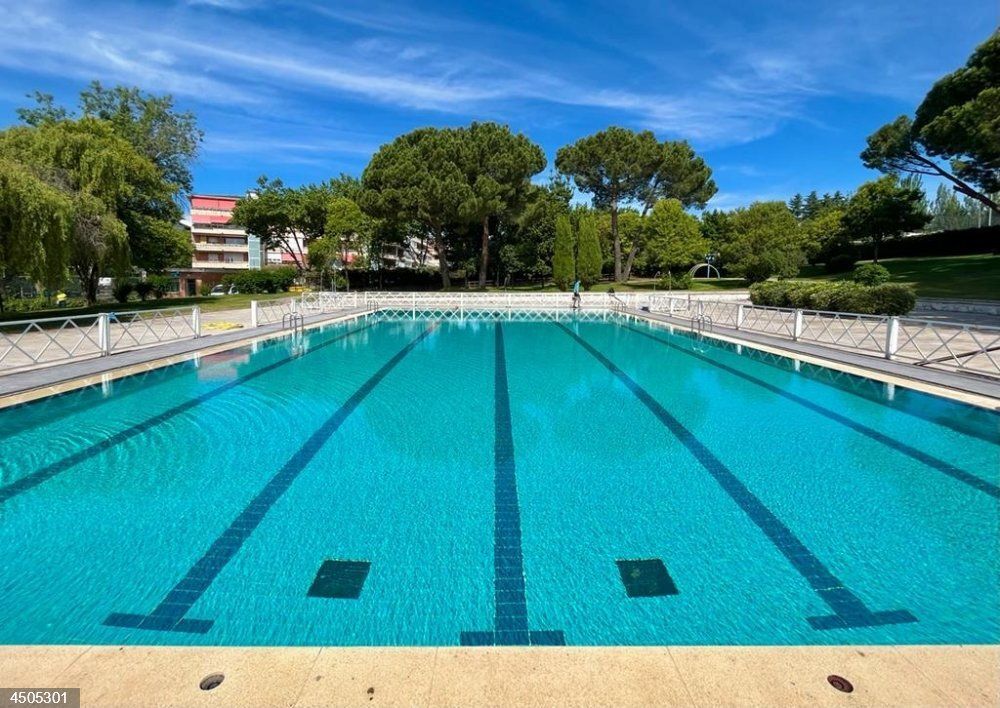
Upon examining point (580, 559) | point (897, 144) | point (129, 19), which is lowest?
point (580, 559)

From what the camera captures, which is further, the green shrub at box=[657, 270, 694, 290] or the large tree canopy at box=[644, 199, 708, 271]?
the large tree canopy at box=[644, 199, 708, 271]

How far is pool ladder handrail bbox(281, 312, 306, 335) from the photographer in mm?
16188

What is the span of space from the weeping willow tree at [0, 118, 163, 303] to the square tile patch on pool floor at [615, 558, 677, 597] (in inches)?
642

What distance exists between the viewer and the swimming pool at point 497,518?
2.78m

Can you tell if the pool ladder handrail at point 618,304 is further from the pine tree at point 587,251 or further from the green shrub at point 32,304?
the green shrub at point 32,304

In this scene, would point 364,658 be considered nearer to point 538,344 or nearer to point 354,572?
point 354,572

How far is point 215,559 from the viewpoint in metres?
3.41

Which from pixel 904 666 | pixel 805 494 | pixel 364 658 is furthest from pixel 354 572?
pixel 805 494

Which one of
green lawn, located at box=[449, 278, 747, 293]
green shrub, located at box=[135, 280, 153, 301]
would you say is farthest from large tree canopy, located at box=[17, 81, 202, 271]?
green lawn, located at box=[449, 278, 747, 293]

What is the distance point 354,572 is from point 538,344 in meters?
11.6

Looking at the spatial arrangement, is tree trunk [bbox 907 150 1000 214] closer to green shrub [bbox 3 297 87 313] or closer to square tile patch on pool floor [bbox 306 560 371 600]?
square tile patch on pool floor [bbox 306 560 371 600]

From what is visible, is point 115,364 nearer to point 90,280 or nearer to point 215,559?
point 215,559

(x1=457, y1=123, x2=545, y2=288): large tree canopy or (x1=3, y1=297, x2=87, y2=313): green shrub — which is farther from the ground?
(x1=457, y1=123, x2=545, y2=288): large tree canopy

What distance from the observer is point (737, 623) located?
2752 millimetres
